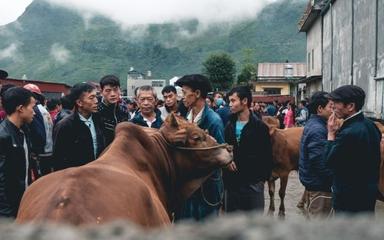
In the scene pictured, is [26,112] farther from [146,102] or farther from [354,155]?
[354,155]

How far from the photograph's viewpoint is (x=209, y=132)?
551 centimetres

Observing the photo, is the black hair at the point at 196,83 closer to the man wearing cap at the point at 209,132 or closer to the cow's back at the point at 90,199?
the man wearing cap at the point at 209,132

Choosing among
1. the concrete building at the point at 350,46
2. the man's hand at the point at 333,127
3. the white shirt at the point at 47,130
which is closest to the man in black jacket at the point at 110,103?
the white shirt at the point at 47,130

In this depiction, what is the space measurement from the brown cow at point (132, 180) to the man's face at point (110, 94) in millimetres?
1552

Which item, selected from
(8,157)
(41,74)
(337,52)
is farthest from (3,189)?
(41,74)

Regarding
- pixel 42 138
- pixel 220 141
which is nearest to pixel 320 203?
pixel 220 141

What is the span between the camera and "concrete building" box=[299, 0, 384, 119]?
15492 millimetres

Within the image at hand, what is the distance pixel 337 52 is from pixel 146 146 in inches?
849

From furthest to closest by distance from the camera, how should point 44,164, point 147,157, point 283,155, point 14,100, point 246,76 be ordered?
1. point 246,76
2. point 283,155
3. point 44,164
4. point 14,100
5. point 147,157

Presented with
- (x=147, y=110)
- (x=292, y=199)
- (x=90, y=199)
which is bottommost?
(x=292, y=199)

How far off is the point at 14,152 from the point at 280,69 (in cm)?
Result: 5777

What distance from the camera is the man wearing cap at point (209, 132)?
5496mm

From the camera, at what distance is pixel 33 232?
81 centimetres

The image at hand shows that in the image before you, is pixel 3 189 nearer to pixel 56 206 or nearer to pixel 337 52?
pixel 56 206
